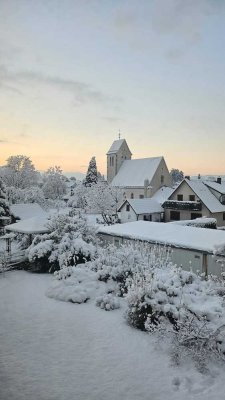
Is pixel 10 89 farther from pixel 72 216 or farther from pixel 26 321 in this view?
pixel 26 321

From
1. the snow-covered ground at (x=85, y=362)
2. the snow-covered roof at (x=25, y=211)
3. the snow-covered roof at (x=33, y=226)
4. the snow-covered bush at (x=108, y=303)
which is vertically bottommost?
the snow-covered ground at (x=85, y=362)

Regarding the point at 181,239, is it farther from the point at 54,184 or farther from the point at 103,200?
the point at 54,184

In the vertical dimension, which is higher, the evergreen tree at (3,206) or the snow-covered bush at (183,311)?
the evergreen tree at (3,206)

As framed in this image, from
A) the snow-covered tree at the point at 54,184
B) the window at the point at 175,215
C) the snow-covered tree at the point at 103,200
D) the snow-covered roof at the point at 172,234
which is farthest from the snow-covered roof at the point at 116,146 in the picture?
the snow-covered roof at the point at 172,234

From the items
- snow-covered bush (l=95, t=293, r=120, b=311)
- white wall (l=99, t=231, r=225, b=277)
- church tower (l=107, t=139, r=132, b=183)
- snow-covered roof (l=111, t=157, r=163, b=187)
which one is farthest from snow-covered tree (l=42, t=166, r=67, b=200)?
snow-covered bush (l=95, t=293, r=120, b=311)

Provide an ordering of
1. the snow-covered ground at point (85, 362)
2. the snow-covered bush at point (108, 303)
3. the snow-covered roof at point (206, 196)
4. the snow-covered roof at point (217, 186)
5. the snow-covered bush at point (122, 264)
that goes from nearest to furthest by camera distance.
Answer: the snow-covered ground at point (85, 362) < the snow-covered bush at point (108, 303) < the snow-covered bush at point (122, 264) < the snow-covered roof at point (206, 196) < the snow-covered roof at point (217, 186)

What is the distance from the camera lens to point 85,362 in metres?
9.52

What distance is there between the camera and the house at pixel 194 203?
3837 centimetres

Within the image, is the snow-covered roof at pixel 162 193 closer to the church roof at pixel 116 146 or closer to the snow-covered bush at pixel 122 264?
the church roof at pixel 116 146

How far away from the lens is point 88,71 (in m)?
20.8

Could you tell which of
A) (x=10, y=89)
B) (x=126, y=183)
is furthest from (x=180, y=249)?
(x=126, y=183)

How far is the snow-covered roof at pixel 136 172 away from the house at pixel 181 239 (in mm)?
32974

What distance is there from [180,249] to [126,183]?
132 ft

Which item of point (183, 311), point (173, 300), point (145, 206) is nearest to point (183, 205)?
point (145, 206)
